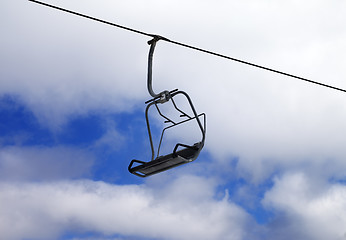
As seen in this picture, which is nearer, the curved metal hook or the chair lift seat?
the chair lift seat

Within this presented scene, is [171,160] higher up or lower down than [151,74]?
lower down

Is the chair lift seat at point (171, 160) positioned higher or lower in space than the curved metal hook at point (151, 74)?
lower

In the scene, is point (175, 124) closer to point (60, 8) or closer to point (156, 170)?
point (156, 170)

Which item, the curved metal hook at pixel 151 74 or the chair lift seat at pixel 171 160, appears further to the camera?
the curved metal hook at pixel 151 74

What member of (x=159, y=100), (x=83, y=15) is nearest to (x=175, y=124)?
(x=159, y=100)

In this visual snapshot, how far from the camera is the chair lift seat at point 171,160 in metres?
8.24

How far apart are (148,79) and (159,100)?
16.9 inches

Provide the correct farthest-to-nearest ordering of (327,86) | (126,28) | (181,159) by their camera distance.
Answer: (327,86) → (126,28) → (181,159)

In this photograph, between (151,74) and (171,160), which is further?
(151,74)

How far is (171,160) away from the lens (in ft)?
27.1

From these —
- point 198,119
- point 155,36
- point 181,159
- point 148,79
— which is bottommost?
point 181,159

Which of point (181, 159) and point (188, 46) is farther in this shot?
point (188, 46)

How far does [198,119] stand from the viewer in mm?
8656

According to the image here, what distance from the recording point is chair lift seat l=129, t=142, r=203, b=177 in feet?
27.0
